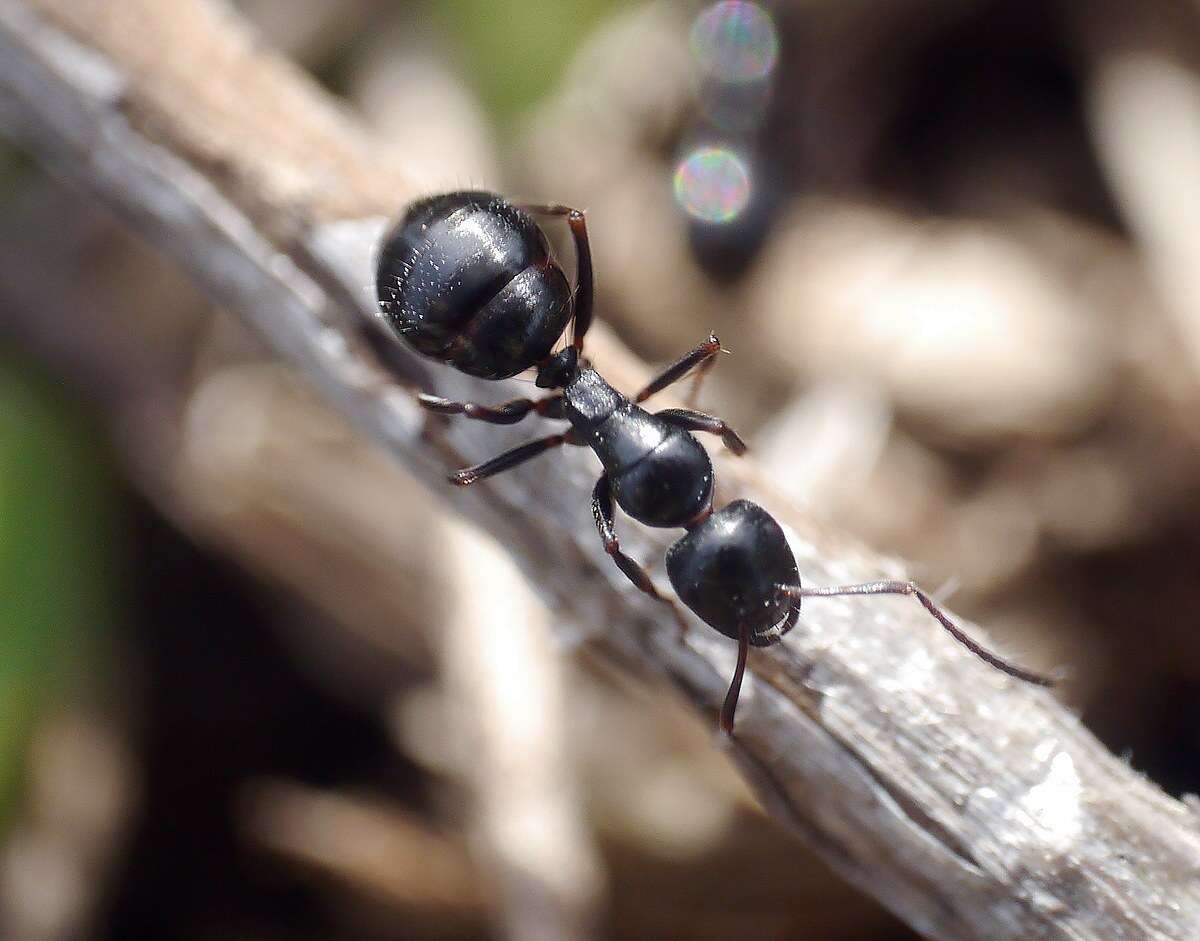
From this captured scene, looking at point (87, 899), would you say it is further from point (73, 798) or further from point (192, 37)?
point (192, 37)

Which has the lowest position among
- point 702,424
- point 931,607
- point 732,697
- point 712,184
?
point 732,697

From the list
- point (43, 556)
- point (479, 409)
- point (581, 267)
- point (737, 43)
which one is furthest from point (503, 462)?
point (737, 43)

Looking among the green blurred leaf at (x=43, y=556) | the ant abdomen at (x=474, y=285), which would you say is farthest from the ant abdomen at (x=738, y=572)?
the green blurred leaf at (x=43, y=556)

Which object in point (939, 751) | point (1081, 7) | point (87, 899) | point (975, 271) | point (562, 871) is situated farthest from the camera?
point (1081, 7)

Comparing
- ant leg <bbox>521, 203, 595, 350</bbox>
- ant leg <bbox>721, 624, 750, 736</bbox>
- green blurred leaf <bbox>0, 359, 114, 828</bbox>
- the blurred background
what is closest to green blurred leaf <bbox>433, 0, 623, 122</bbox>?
the blurred background

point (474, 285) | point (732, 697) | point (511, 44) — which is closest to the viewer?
point (732, 697)

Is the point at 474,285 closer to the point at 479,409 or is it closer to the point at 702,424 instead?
the point at 479,409

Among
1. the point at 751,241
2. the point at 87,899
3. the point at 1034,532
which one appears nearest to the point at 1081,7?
the point at 751,241
